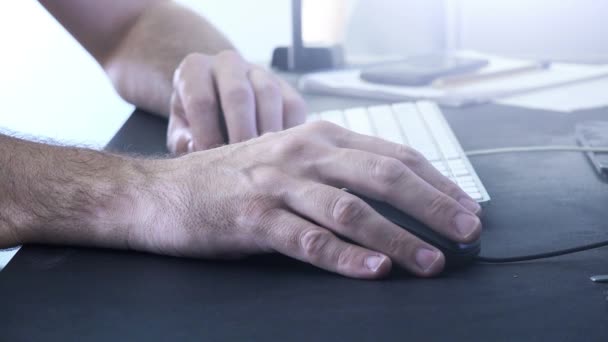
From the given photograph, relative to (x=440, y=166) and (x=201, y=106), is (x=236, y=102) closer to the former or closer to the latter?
(x=201, y=106)

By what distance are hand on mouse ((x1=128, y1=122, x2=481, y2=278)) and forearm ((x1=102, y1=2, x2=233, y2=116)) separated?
47cm

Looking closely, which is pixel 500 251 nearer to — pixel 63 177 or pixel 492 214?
pixel 492 214

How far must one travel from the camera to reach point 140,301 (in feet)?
1.69

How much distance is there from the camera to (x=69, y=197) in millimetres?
645

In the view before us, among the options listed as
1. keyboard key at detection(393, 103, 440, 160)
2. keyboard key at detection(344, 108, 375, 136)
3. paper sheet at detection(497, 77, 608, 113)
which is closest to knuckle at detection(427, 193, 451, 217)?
keyboard key at detection(393, 103, 440, 160)

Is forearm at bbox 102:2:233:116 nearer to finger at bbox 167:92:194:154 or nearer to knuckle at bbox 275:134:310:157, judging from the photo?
finger at bbox 167:92:194:154

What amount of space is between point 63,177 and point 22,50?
2.00 metres

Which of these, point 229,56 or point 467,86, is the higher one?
point 229,56

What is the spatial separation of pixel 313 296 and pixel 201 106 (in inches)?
15.7

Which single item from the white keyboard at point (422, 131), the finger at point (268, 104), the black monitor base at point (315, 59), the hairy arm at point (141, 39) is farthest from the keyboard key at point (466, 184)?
the black monitor base at point (315, 59)

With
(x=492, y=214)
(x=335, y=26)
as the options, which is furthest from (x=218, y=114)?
(x=335, y=26)

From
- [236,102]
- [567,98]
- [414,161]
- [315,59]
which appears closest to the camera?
[414,161]

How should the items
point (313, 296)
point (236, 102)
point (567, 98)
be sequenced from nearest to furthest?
1. point (313, 296)
2. point (236, 102)
3. point (567, 98)

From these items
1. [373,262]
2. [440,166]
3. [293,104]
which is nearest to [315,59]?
[293,104]
